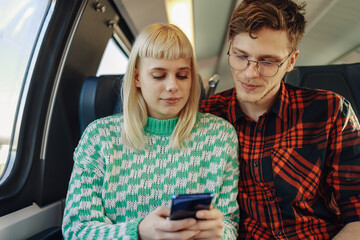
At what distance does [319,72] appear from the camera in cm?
216

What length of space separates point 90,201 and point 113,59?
2351 millimetres

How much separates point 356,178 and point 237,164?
0.55 metres

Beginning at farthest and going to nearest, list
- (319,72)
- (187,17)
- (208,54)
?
(208,54) < (187,17) < (319,72)

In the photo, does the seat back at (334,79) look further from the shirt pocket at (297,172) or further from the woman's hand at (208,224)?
the woman's hand at (208,224)

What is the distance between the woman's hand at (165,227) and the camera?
1.10m

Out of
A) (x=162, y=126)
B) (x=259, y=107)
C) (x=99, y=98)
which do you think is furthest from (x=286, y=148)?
(x=99, y=98)

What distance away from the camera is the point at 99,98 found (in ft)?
6.51

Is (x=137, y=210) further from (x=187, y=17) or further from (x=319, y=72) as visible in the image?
(x=187, y=17)

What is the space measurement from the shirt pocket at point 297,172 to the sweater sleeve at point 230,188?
0.19m

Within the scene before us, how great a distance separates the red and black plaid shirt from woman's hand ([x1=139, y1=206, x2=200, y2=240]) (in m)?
0.49

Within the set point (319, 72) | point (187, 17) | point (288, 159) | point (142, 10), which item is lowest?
point (288, 159)

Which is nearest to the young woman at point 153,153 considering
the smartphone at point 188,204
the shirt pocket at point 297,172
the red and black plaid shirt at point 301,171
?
the red and black plaid shirt at point 301,171

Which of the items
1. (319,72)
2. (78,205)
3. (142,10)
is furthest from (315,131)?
(142,10)

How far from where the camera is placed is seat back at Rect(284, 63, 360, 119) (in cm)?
209
